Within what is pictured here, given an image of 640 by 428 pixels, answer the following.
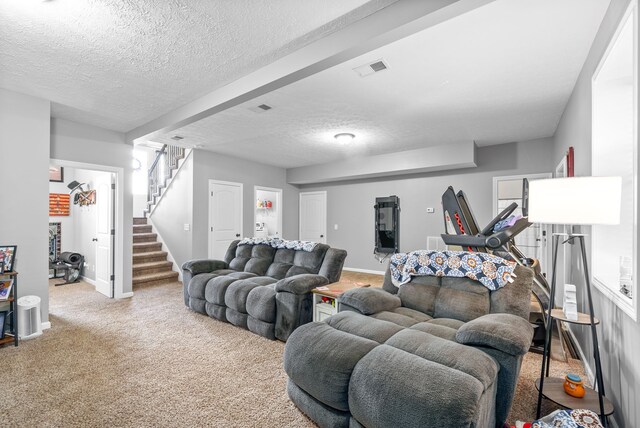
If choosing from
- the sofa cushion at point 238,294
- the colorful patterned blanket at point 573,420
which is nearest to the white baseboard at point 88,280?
the sofa cushion at point 238,294

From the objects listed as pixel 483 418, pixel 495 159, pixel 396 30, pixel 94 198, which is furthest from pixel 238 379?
pixel 495 159

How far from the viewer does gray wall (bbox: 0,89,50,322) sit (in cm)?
328

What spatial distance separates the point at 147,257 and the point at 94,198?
4.68 ft

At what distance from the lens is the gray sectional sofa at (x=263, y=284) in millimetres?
3029

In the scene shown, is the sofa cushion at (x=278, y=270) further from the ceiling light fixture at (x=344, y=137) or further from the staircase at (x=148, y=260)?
the staircase at (x=148, y=260)

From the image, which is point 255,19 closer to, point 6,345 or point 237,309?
point 237,309

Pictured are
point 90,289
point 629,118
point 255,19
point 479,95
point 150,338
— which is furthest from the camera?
point 90,289

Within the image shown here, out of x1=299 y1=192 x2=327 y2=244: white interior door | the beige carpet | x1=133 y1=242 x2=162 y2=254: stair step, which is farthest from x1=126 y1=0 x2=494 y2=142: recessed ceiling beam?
x1=299 y1=192 x2=327 y2=244: white interior door

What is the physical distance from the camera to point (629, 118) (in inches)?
73.4

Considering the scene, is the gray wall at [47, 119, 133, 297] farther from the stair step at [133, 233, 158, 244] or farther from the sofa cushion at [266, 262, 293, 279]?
the sofa cushion at [266, 262, 293, 279]

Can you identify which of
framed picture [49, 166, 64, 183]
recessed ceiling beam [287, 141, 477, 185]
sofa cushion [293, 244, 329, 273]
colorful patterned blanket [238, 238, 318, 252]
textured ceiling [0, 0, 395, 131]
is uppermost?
textured ceiling [0, 0, 395, 131]

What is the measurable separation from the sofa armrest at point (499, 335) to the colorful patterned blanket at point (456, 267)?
0.46 metres

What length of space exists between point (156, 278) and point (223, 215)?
1.69 m

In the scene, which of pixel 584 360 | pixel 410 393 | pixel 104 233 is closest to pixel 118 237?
pixel 104 233
